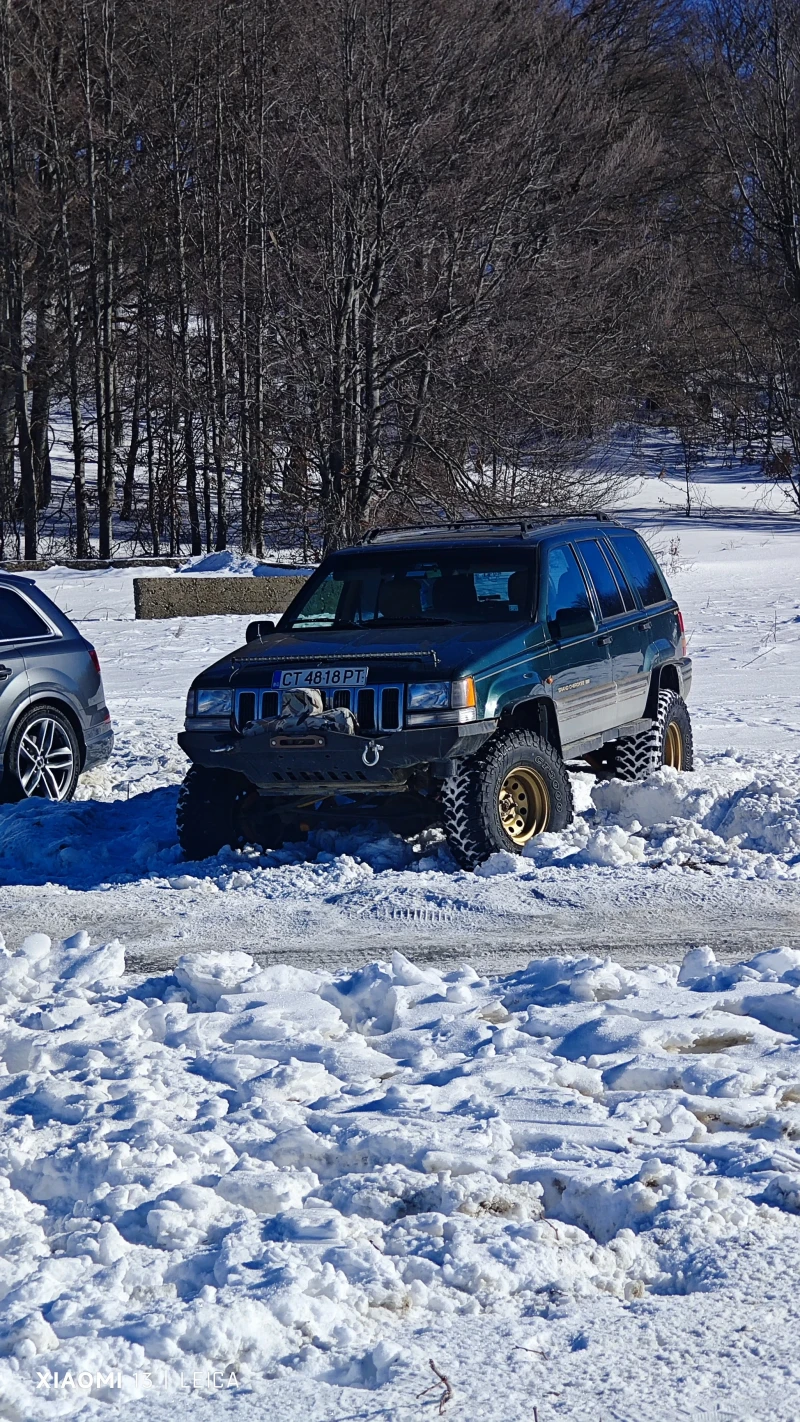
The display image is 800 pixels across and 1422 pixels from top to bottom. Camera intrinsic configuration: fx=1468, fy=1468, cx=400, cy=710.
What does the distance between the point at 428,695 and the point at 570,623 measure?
1249mm

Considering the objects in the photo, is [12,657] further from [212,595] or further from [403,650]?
[212,595]

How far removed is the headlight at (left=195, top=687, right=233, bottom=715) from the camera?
303 inches

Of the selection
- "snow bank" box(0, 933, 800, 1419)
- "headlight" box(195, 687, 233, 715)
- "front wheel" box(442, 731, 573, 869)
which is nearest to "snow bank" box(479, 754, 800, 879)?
"front wheel" box(442, 731, 573, 869)

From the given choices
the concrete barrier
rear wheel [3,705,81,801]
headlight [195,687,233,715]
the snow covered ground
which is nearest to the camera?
the snow covered ground

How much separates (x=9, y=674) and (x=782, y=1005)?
5545 mm

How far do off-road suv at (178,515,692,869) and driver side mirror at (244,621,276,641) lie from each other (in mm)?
16

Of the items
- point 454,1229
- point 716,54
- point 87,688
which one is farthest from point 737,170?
point 454,1229

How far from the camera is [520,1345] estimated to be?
10.5 ft

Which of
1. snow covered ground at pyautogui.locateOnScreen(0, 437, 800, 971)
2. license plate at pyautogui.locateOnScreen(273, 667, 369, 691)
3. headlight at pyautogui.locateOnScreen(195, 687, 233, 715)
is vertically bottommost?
snow covered ground at pyautogui.locateOnScreen(0, 437, 800, 971)

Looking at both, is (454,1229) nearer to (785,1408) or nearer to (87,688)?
(785,1408)

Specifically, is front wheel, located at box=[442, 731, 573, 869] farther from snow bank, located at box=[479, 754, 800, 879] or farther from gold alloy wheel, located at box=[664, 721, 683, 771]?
gold alloy wheel, located at box=[664, 721, 683, 771]

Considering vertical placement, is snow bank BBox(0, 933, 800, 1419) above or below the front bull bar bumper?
below

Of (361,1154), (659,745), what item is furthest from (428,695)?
(361,1154)

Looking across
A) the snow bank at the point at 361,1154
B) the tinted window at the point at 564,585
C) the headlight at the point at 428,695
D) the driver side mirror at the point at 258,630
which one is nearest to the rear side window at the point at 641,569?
the tinted window at the point at 564,585
